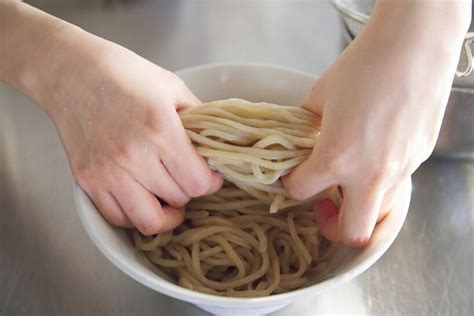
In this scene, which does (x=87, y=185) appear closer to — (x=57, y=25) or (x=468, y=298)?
(x=57, y=25)

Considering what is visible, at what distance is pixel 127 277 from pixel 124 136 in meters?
0.26

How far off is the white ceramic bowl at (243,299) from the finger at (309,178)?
0.31 feet

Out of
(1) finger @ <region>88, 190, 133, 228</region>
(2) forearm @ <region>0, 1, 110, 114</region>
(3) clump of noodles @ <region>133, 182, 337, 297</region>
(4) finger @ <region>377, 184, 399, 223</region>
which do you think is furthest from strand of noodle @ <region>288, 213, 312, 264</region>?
(2) forearm @ <region>0, 1, 110, 114</region>

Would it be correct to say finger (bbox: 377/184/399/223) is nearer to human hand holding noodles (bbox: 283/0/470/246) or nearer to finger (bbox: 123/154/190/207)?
human hand holding noodles (bbox: 283/0/470/246)

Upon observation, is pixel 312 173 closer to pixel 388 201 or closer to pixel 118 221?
pixel 388 201

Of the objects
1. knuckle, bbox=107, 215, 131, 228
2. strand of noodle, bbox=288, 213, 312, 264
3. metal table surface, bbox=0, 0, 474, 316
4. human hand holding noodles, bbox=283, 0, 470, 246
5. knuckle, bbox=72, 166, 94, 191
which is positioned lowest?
metal table surface, bbox=0, 0, 474, 316

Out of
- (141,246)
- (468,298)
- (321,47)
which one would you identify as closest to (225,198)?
(141,246)

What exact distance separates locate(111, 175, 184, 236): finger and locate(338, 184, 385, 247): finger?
21 centimetres

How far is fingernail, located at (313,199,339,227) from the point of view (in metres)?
0.74

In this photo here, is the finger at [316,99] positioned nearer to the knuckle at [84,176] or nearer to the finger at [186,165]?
the finger at [186,165]

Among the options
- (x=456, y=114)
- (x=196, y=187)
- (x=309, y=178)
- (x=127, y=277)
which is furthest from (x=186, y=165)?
(x=456, y=114)

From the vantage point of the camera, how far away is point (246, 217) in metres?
0.80

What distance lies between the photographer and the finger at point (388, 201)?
65cm

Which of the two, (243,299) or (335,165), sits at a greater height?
(335,165)
